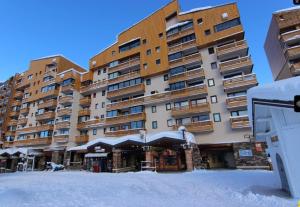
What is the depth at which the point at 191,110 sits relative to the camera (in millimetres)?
26875

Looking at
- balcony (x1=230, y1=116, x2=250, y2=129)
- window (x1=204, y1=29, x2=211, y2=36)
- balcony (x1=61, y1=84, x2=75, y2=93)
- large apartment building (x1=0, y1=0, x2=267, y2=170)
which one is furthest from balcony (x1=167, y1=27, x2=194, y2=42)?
balcony (x1=61, y1=84, x2=75, y2=93)

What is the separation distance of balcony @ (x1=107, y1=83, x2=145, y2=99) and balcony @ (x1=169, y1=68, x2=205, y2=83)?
575cm

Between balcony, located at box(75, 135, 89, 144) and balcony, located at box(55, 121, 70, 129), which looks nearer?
balcony, located at box(75, 135, 89, 144)

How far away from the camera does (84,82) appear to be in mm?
41656

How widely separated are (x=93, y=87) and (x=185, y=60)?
63.8 feet

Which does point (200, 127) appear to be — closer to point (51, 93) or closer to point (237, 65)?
point (237, 65)

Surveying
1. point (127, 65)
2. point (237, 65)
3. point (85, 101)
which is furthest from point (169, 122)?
point (85, 101)

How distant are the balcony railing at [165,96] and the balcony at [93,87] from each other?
5047 millimetres

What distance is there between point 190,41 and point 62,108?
2793cm

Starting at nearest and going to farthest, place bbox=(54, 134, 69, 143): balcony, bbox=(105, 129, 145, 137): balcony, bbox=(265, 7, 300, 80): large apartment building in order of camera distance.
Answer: bbox=(265, 7, 300, 80): large apartment building, bbox=(105, 129, 145, 137): balcony, bbox=(54, 134, 69, 143): balcony

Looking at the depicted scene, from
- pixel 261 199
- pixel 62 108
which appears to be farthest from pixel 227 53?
pixel 62 108

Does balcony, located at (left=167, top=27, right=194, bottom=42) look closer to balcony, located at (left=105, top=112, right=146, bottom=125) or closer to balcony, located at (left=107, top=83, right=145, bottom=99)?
balcony, located at (left=107, top=83, right=145, bottom=99)

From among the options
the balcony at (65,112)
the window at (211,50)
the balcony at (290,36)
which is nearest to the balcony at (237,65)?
the window at (211,50)

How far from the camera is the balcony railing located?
2727 cm
